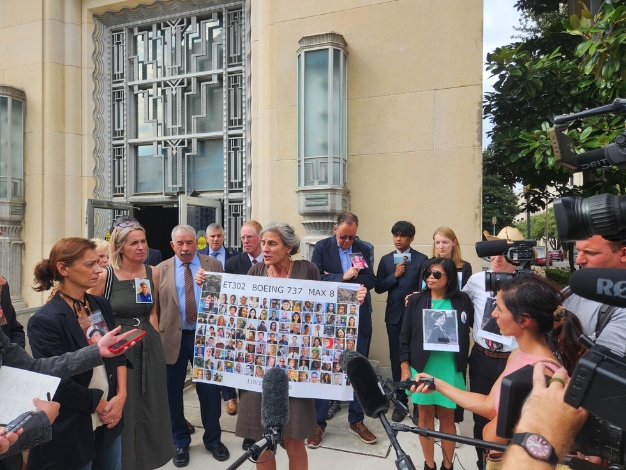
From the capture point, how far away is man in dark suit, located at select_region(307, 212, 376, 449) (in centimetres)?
415

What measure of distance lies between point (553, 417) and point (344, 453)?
3127 millimetres

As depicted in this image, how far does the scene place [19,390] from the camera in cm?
182

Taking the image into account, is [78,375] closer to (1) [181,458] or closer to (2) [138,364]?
(2) [138,364]

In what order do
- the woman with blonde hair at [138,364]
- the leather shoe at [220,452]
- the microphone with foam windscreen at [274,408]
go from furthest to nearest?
1. the leather shoe at [220,452]
2. the woman with blonde hair at [138,364]
3. the microphone with foam windscreen at [274,408]

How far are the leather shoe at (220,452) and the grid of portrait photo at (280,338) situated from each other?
112cm

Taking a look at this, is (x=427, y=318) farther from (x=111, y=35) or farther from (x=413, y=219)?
(x=111, y=35)

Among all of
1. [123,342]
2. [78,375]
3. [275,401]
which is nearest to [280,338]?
[275,401]

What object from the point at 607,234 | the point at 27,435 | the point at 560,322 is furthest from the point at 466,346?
the point at 27,435

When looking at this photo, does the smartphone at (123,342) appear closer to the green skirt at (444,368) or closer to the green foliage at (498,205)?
the green skirt at (444,368)

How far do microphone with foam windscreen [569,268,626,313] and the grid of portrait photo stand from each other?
2.02 m

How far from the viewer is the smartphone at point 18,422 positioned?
1611 mm

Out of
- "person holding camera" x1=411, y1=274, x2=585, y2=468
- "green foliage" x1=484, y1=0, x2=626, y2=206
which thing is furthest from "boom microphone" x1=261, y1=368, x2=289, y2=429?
"green foliage" x1=484, y1=0, x2=626, y2=206

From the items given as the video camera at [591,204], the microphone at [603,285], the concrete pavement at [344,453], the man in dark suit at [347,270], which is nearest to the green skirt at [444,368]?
the concrete pavement at [344,453]

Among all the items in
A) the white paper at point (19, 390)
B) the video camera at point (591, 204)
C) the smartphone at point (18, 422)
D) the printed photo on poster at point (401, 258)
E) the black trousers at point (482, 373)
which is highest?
the video camera at point (591, 204)
